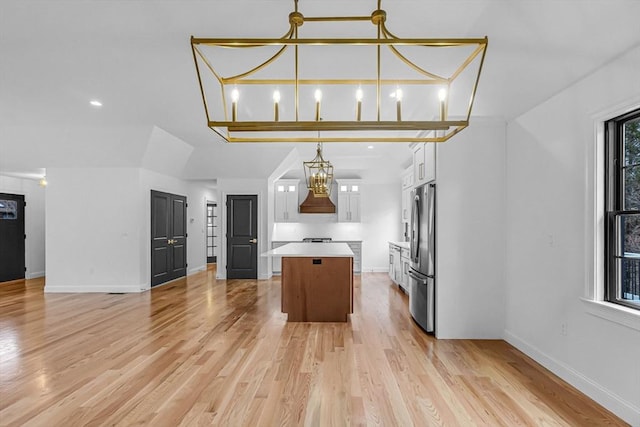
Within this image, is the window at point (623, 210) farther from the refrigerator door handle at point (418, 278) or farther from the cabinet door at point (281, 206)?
the cabinet door at point (281, 206)

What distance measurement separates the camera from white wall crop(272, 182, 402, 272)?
9.36 metres

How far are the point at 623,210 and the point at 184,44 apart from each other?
→ 3.67 m

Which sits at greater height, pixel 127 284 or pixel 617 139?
pixel 617 139

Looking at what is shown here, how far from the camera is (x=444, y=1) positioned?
2.31 m

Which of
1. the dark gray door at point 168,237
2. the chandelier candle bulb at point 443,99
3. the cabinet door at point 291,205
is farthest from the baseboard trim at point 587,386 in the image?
the dark gray door at point 168,237

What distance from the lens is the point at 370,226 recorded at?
940cm

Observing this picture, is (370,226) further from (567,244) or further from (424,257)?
(567,244)

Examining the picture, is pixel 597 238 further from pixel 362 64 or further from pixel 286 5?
pixel 286 5

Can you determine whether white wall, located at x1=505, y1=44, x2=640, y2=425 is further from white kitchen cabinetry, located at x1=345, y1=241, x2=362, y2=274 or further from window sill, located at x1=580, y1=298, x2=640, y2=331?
white kitchen cabinetry, located at x1=345, y1=241, x2=362, y2=274

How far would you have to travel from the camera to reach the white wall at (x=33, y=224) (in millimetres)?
8453

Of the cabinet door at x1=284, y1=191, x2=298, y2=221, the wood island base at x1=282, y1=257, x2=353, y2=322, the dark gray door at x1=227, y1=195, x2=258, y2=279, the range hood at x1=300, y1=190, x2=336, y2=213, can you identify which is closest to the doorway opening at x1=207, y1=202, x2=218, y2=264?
the cabinet door at x1=284, y1=191, x2=298, y2=221

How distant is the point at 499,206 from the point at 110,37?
13.7 ft

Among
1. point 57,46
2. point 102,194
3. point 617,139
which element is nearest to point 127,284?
point 102,194

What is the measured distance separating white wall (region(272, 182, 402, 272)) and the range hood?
12.7 inches
